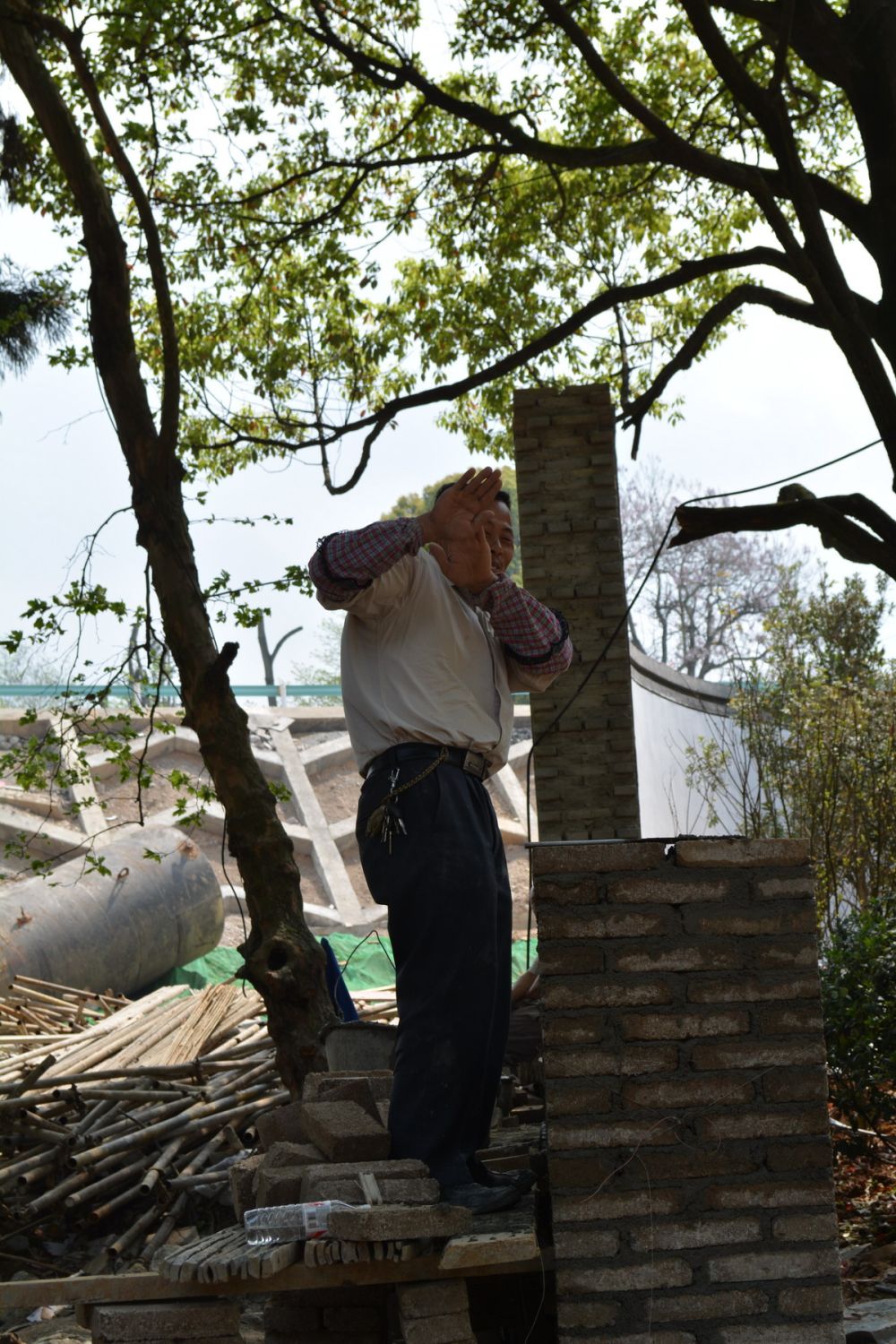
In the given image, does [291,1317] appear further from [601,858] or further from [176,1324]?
[601,858]

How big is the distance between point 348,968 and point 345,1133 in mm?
10321

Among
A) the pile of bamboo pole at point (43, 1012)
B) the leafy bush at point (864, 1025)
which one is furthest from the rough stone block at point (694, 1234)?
the pile of bamboo pole at point (43, 1012)

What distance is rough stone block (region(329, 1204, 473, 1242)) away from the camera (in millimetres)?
2895

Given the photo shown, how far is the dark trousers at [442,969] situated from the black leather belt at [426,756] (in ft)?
0.07

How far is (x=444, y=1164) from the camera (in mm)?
3238

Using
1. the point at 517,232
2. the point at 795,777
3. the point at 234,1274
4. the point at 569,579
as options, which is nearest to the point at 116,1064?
the point at 569,579

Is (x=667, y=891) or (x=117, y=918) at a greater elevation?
(x=667, y=891)

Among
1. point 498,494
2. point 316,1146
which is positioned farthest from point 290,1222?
point 498,494

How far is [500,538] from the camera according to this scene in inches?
149

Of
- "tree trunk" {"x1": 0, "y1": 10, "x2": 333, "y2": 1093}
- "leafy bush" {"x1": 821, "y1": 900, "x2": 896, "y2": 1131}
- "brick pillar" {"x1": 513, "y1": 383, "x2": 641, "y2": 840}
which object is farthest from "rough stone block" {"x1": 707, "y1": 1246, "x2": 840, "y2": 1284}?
"tree trunk" {"x1": 0, "y1": 10, "x2": 333, "y2": 1093}

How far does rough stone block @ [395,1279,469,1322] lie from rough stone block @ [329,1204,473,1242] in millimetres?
161

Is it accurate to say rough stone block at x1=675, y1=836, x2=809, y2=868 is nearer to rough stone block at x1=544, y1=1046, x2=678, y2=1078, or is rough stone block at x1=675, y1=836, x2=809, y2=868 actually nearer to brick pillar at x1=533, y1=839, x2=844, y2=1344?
brick pillar at x1=533, y1=839, x2=844, y2=1344

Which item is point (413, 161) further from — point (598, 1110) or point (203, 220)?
point (598, 1110)

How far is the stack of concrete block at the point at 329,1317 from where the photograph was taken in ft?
11.7
